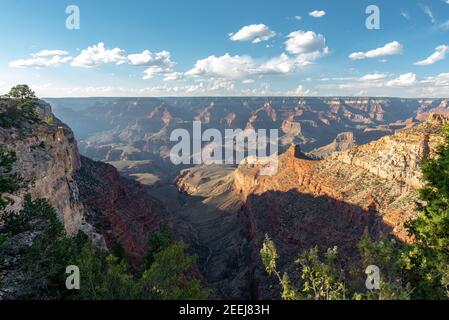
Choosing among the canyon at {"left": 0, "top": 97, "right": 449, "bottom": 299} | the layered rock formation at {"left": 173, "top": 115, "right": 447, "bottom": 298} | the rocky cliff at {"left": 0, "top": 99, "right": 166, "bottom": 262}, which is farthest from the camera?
the layered rock formation at {"left": 173, "top": 115, "right": 447, "bottom": 298}

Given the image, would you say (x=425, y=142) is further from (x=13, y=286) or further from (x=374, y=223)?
(x=13, y=286)

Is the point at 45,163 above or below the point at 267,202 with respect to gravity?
above

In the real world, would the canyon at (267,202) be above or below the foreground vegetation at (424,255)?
below

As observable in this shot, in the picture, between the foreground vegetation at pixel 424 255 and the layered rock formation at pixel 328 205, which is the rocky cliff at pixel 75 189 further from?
the layered rock formation at pixel 328 205

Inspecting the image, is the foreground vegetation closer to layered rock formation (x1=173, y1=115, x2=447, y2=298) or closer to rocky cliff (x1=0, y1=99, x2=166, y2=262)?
rocky cliff (x1=0, y1=99, x2=166, y2=262)

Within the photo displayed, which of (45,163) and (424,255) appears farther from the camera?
(45,163)

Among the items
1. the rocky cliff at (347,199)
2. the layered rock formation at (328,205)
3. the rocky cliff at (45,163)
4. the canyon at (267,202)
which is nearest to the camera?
the rocky cliff at (45,163)

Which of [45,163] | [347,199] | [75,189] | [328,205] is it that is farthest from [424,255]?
[328,205]

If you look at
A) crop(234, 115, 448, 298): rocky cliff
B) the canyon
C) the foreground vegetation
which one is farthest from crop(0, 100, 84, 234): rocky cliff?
crop(234, 115, 448, 298): rocky cliff

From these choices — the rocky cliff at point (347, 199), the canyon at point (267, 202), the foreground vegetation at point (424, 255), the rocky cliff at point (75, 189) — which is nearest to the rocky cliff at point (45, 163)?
the rocky cliff at point (75, 189)

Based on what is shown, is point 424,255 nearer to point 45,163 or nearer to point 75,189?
point 45,163

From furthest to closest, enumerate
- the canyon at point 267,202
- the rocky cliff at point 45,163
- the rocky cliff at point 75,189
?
the canyon at point 267,202
the rocky cliff at point 75,189
the rocky cliff at point 45,163
